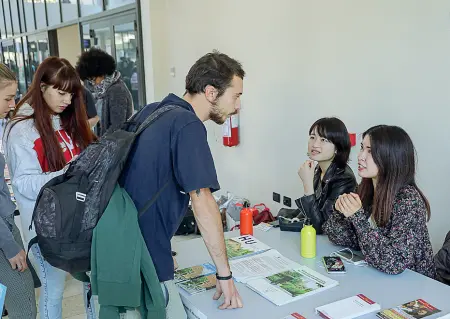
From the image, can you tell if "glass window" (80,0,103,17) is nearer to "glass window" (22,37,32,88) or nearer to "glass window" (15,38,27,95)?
"glass window" (22,37,32,88)

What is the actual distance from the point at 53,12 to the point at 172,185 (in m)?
7.24

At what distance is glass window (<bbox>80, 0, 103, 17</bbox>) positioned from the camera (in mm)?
5695

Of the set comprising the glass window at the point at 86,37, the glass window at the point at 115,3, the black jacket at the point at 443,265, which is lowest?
the black jacket at the point at 443,265

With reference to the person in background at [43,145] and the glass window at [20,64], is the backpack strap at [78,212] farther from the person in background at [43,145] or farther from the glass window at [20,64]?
the glass window at [20,64]

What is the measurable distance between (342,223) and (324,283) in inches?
15.0

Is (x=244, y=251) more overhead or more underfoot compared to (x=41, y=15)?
→ more underfoot

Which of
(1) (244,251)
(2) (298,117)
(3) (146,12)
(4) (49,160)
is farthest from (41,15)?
(1) (244,251)

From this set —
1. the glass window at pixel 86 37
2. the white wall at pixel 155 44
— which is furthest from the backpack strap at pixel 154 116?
the glass window at pixel 86 37

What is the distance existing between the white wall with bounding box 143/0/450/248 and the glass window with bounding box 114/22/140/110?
735 mm

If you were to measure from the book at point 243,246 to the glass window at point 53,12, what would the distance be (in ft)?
21.6

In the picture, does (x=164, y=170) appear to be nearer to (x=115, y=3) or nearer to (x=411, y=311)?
(x=411, y=311)

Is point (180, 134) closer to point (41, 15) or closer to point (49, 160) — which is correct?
point (49, 160)

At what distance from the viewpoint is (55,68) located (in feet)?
6.18

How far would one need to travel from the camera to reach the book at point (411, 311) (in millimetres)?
1234
